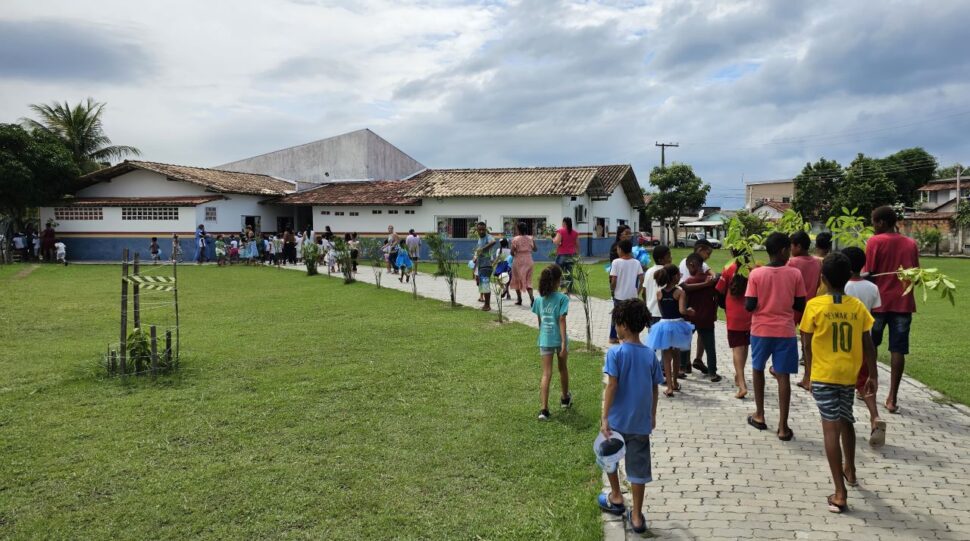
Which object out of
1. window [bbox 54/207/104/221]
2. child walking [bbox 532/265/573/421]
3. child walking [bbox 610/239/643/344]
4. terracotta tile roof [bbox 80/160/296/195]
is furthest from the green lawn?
window [bbox 54/207/104/221]

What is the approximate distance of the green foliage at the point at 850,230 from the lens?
18.1ft

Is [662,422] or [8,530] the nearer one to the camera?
[8,530]

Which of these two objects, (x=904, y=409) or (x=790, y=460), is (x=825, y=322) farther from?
(x=904, y=409)

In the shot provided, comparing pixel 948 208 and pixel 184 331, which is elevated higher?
pixel 948 208

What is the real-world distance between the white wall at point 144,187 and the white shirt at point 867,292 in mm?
28758

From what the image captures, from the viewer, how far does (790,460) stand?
472 centimetres

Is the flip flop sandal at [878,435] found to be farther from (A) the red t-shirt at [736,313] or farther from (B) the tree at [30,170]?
(B) the tree at [30,170]

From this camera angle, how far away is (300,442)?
5070mm

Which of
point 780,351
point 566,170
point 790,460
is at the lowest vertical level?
point 790,460

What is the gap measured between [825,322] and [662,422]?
74.3 inches

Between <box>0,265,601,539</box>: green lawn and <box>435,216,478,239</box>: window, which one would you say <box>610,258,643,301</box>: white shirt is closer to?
<box>0,265,601,539</box>: green lawn

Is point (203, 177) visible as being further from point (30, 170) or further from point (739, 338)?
point (739, 338)

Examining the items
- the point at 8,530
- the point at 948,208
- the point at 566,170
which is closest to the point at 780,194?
the point at 948,208

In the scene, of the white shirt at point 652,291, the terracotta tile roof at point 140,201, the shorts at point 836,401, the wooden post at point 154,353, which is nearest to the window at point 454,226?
the terracotta tile roof at point 140,201
